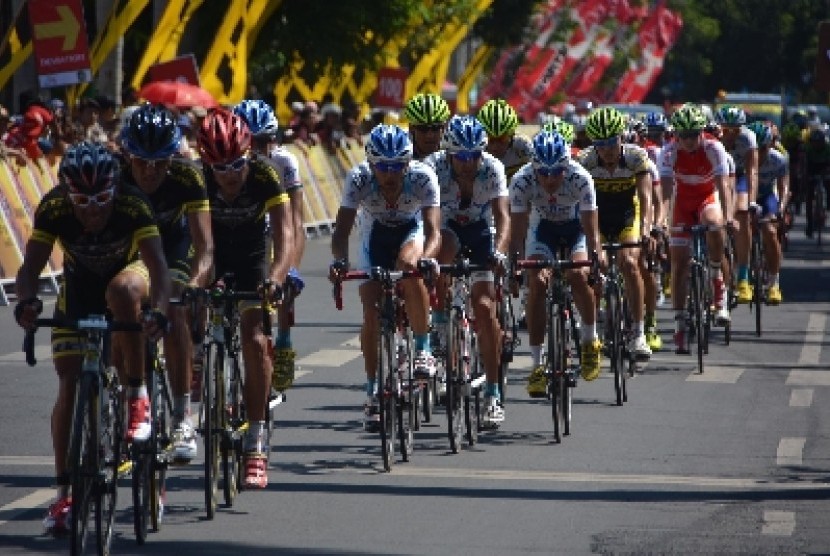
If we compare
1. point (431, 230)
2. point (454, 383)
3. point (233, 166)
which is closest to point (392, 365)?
point (454, 383)

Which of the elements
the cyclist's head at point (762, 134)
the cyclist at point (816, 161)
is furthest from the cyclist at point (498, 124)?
the cyclist at point (816, 161)

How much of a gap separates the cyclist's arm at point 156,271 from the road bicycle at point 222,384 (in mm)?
722

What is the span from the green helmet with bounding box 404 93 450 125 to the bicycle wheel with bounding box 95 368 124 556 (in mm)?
5203

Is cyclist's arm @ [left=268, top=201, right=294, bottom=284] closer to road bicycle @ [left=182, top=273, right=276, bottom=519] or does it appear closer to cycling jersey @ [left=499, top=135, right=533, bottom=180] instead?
road bicycle @ [left=182, top=273, right=276, bottom=519]

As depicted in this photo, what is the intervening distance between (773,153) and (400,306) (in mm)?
12266

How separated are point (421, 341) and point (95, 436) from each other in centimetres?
416

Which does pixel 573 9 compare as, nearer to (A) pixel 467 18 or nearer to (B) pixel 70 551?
(A) pixel 467 18

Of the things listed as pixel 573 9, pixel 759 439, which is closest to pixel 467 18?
→ pixel 573 9

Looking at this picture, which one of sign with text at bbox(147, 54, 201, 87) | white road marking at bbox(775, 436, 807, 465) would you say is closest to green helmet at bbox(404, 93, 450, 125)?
white road marking at bbox(775, 436, 807, 465)

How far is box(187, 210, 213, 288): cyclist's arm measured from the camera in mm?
10906

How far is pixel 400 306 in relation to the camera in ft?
43.2

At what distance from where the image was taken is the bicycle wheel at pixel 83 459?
922 cm

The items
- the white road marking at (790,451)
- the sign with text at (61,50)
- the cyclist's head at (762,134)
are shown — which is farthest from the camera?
the sign with text at (61,50)

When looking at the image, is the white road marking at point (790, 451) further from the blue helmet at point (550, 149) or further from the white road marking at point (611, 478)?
the blue helmet at point (550, 149)
